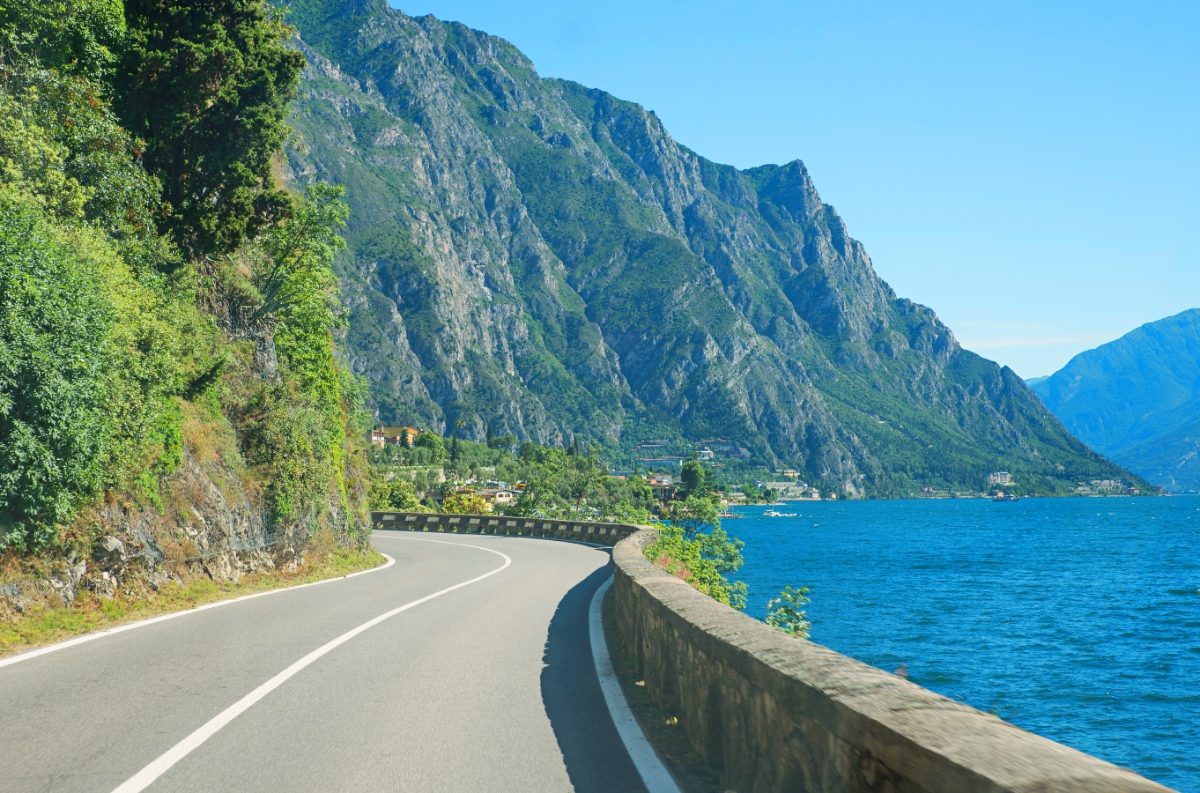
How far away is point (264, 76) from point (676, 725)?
69.8ft

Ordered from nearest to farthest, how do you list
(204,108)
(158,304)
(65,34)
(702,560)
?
1. (158,304)
2. (65,34)
3. (204,108)
4. (702,560)

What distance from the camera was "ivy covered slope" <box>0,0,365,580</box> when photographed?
12.7m

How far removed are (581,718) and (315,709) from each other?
6.99 ft

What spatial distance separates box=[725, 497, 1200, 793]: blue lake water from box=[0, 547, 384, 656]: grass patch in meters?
11.6

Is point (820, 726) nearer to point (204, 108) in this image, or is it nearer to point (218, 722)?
point (218, 722)

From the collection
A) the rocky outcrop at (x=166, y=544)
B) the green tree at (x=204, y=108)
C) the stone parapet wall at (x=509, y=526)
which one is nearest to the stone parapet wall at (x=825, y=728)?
the rocky outcrop at (x=166, y=544)

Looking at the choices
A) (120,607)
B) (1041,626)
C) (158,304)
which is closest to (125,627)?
(120,607)

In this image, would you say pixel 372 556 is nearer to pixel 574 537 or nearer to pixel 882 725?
pixel 574 537

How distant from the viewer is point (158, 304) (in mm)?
18594

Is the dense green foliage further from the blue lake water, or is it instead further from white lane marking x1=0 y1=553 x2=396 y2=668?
white lane marking x1=0 y1=553 x2=396 y2=668

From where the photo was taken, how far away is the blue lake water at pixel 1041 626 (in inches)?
998

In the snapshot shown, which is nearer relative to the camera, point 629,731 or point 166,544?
point 629,731

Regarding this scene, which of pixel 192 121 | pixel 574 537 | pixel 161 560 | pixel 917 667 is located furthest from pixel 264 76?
Answer: pixel 917 667

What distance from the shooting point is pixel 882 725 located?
12.0 feet
